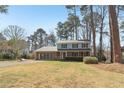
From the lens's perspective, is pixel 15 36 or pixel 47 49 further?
pixel 47 49

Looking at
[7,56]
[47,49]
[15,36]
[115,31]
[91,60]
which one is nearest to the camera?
[115,31]

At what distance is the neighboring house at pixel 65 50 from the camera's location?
17.7m

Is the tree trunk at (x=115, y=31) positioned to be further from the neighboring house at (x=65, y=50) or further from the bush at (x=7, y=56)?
the neighboring house at (x=65, y=50)

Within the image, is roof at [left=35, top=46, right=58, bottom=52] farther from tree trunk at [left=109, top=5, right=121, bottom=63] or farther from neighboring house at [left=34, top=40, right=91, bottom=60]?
tree trunk at [left=109, top=5, right=121, bottom=63]

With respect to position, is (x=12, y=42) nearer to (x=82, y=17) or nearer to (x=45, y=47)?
(x=45, y=47)

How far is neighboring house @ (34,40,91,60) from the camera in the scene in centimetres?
1765

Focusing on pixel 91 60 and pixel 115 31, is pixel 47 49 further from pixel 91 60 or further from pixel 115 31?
pixel 115 31

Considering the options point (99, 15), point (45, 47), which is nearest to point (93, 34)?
point (99, 15)

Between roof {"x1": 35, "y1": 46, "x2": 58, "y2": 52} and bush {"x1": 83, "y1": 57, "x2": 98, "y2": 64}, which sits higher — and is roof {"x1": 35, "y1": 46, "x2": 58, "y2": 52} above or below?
above

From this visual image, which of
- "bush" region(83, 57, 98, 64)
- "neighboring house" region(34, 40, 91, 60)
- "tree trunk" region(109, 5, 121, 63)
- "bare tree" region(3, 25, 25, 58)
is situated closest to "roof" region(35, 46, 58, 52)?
"neighboring house" region(34, 40, 91, 60)

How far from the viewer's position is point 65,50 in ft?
62.4

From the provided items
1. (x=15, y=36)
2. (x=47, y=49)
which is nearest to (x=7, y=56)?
(x=15, y=36)

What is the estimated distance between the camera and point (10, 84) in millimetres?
4938
